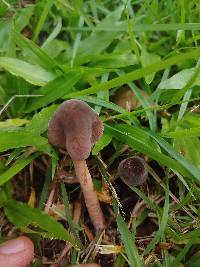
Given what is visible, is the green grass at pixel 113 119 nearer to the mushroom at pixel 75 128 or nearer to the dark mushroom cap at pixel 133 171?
the dark mushroom cap at pixel 133 171

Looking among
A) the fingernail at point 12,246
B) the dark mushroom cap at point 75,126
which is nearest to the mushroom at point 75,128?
the dark mushroom cap at point 75,126

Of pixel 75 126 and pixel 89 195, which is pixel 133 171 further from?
pixel 75 126

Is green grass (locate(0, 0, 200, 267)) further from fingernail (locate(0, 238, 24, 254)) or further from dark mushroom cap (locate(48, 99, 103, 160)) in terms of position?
dark mushroom cap (locate(48, 99, 103, 160))

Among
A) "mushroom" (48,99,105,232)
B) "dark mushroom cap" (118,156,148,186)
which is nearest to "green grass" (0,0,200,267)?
"dark mushroom cap" (118,156,148,186)

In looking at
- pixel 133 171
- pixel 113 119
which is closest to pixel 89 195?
pixel 133 171

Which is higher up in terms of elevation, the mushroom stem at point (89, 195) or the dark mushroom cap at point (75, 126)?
the dark mushroom cap at point (75, 126)

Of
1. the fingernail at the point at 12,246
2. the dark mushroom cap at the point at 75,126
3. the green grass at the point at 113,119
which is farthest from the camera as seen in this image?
the green grass at the point at 113,119

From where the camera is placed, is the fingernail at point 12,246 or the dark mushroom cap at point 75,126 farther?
the fingernail at point 12,246
